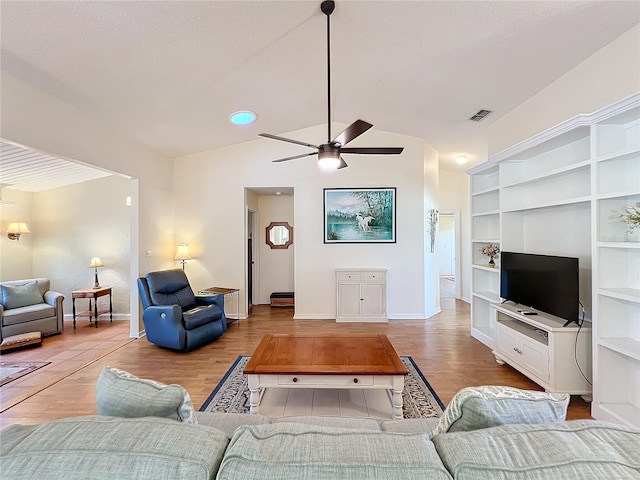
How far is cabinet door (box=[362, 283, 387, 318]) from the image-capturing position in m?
5.07

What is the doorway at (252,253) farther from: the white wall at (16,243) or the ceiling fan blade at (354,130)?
the ceiling fan blade at (354,130)

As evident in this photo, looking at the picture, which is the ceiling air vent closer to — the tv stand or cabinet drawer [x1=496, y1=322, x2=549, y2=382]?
the tv stand

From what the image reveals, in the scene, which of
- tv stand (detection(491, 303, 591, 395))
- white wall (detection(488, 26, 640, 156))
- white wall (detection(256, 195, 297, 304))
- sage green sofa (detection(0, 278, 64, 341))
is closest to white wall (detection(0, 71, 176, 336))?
sage green sofa (detection(0, 278, 64, 341))

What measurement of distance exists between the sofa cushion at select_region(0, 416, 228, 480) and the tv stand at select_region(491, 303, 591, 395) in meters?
2.90

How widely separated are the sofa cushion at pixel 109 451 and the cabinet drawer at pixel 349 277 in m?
4.38

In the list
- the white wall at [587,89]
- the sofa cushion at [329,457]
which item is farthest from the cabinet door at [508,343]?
the sofa cushion at [329,457]

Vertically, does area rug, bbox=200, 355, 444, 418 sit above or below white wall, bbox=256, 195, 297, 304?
below

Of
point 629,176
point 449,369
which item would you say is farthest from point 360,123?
point 449,369

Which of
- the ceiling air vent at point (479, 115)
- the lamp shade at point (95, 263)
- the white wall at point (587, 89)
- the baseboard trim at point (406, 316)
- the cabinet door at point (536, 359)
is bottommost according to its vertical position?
the baseboard trim at point (406, 316)

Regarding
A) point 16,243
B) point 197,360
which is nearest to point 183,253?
point 197,360

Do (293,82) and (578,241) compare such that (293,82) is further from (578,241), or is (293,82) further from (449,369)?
(449,369)

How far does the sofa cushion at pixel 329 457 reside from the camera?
67 centimetres

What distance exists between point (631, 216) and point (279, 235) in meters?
5.51

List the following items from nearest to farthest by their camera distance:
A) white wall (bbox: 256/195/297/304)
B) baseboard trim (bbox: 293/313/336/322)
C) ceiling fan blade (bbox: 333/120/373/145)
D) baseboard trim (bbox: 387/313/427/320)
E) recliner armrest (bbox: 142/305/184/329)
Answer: ceiling fan blade (bbox: 333/120/373/145) < recliner armrest (bbox: 142/305/184/329) < baseboard trim (bbox: 387/313/427/320) < baseboard trim (bbox: 293/313/336/322) < white wall (bbox: 256/195/297/304)
